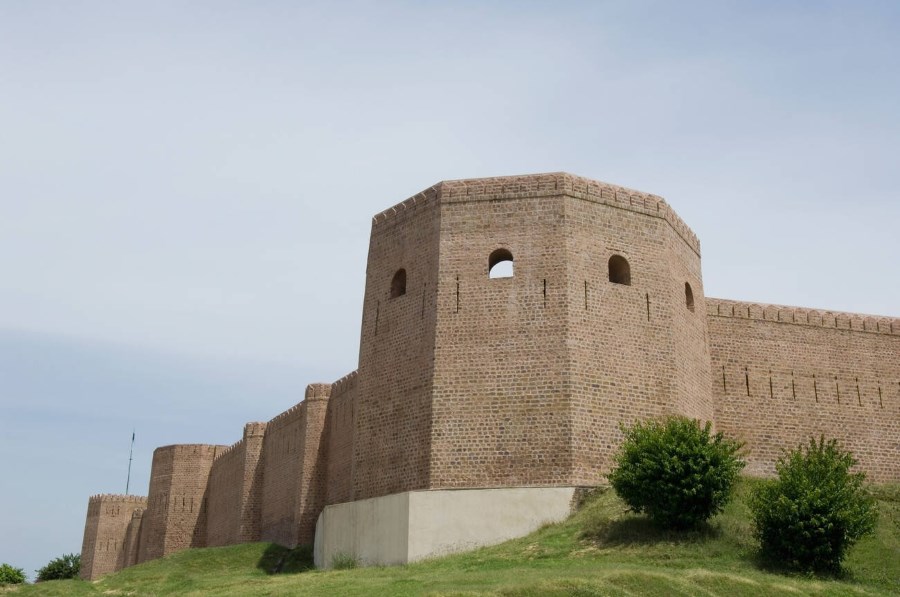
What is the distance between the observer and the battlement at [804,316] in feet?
67.3

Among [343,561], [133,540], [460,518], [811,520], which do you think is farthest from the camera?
[133,540]

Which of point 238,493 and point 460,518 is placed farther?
point 238,493

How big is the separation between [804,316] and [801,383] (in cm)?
149

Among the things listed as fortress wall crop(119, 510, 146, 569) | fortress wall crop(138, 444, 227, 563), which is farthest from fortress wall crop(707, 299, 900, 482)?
fortress wall crop(119, 510, 146, 569)

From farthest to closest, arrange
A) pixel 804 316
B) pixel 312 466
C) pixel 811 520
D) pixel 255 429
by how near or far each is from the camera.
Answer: pixel 255 429, pixel 312 466, pixel 804 316, pixel 811 520

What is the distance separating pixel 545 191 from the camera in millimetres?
18312

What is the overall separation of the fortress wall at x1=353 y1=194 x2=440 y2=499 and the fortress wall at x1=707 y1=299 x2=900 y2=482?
6.05 meters

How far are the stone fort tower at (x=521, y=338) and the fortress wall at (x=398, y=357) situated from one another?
3 cm

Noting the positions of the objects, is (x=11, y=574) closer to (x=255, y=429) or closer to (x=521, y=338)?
(x=255, y=429)

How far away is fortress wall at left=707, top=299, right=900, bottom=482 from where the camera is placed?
65.1 ft

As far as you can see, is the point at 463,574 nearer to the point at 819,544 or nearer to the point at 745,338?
the point at 819,544

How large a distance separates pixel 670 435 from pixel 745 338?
6400mm

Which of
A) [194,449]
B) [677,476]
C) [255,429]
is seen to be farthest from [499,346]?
[194,449]

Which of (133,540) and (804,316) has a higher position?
(804,316)
